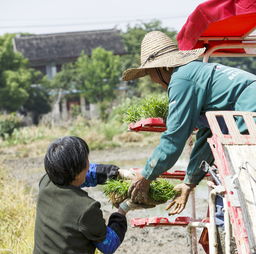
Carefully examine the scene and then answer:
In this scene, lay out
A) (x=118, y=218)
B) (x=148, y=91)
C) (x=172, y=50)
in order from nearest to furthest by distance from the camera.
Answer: (x=118, y=218), (x=172, y=50), (x=148, y=91)

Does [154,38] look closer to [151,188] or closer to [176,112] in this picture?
[176,112]

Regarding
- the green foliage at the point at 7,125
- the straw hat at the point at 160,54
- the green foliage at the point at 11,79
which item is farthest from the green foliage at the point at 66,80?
the straw hat at the point at 160,54

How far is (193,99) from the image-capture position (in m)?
3.10

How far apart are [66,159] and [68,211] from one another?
0.24m

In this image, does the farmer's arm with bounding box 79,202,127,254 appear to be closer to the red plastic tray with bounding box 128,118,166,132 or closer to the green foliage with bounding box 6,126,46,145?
the red plastic tray with bounding box 128,118,166,132

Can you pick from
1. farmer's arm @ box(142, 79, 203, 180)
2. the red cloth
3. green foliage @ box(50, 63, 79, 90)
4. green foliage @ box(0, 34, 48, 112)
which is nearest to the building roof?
green foliage @ box(50, 63, 79, 90)

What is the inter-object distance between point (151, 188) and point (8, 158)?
1319 centimetres

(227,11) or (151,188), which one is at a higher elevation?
(227,11)

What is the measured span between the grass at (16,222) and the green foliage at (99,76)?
798 inches

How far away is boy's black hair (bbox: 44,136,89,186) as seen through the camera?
254cm

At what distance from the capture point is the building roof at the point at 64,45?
40.8 metres

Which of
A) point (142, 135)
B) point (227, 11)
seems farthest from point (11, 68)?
point (227, 11)

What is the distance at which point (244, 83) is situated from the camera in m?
3.13

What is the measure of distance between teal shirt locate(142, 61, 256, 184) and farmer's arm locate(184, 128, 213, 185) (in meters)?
0.34
